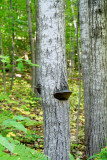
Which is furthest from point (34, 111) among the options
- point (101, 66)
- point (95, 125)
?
point (101, 66)

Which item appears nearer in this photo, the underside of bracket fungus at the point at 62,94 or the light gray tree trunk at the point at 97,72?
the underside of bracket fungus at the point at 62,94

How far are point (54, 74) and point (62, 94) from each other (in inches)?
12.4

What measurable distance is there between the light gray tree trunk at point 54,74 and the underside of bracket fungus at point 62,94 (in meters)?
0.05

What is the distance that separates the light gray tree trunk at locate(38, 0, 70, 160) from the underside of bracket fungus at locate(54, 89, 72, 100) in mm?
55

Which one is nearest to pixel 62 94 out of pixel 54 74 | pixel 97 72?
pixel 54 74

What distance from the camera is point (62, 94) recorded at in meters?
2.08

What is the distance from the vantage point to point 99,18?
323cm

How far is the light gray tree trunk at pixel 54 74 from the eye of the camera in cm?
211

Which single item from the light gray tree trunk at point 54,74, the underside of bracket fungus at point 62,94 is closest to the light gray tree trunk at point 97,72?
the light gray tree trunk at point 54,74

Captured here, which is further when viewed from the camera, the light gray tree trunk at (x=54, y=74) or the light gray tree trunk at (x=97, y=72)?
the light gray tree trunk at (x=97, y=72)

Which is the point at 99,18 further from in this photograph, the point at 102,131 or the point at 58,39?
the point at 102,131

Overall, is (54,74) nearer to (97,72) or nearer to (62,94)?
(62,94)

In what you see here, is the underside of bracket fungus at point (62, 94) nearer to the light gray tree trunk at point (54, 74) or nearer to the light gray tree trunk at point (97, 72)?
the light gray tree trunk at point (54, 74)

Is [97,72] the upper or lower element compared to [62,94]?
upper
